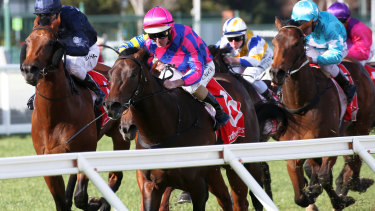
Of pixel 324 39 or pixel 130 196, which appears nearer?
pixel 324 39

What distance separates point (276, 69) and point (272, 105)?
0.62 meters

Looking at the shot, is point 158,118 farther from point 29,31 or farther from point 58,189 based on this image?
point 29,31

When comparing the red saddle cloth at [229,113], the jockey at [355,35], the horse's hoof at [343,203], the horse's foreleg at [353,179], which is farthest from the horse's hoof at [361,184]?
the red saddle cloth at [229,113]

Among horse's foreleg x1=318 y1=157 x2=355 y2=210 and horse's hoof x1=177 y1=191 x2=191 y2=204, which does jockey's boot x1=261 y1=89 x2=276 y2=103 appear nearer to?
horse's foreleg x1=318 y1=157 x2=355 y2=210

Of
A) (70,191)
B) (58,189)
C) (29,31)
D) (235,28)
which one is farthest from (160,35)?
(29,31)

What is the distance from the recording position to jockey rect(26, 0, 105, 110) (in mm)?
5613

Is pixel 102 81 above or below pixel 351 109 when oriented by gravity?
A: above

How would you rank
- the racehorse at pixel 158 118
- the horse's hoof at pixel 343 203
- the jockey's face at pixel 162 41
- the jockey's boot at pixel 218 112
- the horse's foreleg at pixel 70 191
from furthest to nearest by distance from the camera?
the horse's hoof at pixel 343 203, the horse's foreleg at pixel 70 191, the jockey's boot at pixel 218 112, the jockey's face at pixel 162 41, the racehorse at pixel 158 118

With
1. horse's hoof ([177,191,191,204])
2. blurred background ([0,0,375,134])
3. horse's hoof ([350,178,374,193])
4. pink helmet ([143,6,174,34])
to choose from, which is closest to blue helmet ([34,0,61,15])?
pink helmet ([143,6,174,34])

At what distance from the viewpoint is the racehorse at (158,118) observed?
4543 millimetres

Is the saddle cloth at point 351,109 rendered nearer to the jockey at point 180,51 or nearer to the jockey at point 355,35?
the jockey at point 355,35

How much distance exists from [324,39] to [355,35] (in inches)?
64.9

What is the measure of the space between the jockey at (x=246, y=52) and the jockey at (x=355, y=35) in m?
1.32

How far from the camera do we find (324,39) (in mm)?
6891
